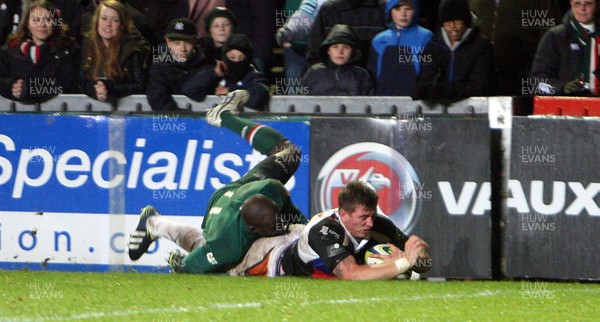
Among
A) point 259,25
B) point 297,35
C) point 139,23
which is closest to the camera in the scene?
point 297,35

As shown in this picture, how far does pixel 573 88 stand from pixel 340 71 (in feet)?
6.26

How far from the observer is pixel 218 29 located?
10.6m

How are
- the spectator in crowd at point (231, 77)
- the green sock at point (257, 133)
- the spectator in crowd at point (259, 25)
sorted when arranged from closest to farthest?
1. the green sock at point (257, 133)
2. the spectator in crowd at point (231, 77)
3. the spectator in crowd at point (259, 25)

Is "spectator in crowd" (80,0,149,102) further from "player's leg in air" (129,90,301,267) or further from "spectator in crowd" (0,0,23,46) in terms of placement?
"spectator in crowd" (0,0,23,46)

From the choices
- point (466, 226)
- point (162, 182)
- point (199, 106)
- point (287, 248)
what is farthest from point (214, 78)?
point (466, 226)

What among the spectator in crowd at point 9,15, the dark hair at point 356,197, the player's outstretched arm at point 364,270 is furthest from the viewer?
the spectator in crowd at point 9,15

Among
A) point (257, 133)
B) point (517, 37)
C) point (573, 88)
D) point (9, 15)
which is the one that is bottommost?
point (257, 133)

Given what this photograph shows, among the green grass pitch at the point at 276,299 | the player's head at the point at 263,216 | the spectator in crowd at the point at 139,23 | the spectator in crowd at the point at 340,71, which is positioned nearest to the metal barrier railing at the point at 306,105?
the spectator in crowd at the point at 340,71

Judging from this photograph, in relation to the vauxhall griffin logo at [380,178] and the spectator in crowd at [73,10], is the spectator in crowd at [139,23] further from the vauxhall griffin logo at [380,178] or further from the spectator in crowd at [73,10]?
the vauxhall griffin logo at [380,178]

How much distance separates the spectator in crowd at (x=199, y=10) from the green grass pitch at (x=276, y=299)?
2896mm

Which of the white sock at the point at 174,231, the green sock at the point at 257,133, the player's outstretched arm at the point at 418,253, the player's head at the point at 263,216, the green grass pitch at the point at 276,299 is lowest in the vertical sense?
the green grass pitch at the point at 276,299

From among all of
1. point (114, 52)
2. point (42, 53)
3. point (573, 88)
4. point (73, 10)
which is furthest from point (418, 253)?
point (73, 10)

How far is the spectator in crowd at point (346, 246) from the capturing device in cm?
891

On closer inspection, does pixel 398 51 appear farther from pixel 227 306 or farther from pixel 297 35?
pixel 227 306
